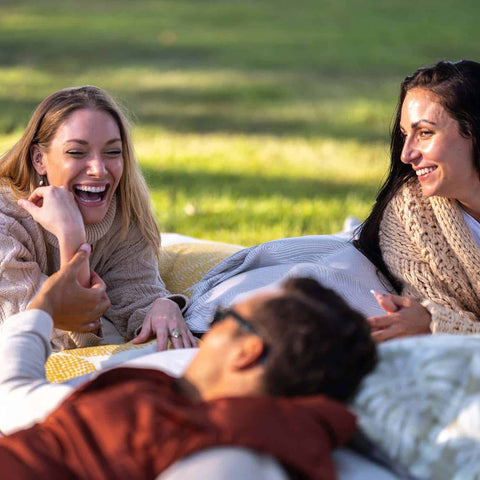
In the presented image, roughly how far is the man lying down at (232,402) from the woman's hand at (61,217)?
1.08 meters

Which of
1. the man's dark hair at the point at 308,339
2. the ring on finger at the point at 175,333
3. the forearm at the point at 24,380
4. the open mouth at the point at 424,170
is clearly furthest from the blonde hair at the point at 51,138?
the man's dark hair at the point at 308,339

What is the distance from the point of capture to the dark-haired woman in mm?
3812

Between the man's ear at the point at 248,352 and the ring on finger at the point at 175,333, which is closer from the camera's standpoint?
the man's ear at the point at 248,352

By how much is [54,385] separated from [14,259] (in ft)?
4.12

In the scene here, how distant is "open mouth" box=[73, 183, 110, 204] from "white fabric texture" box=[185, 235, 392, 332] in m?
0.61

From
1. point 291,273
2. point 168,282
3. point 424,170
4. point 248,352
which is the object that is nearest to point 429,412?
point 248,352

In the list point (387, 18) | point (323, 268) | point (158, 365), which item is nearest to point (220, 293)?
point (323, 268)

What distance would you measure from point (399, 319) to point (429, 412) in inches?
44.3

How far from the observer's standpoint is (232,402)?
6.73 ft

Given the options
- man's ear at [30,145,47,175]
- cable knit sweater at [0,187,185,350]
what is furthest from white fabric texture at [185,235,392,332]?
man's ear at [30,145,47,175]

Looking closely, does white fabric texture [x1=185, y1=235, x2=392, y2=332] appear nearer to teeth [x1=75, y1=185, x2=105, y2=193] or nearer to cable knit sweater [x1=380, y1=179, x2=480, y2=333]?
cable knit sweater [x1=380, y1=179, x2=480, y2=333]

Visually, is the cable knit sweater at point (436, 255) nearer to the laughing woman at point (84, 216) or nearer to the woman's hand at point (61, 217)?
the laughing woman at point (84, 216)

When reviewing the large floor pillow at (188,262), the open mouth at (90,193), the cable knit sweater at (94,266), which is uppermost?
the open mouth at (90,193)

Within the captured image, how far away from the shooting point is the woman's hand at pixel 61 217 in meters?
3.49
